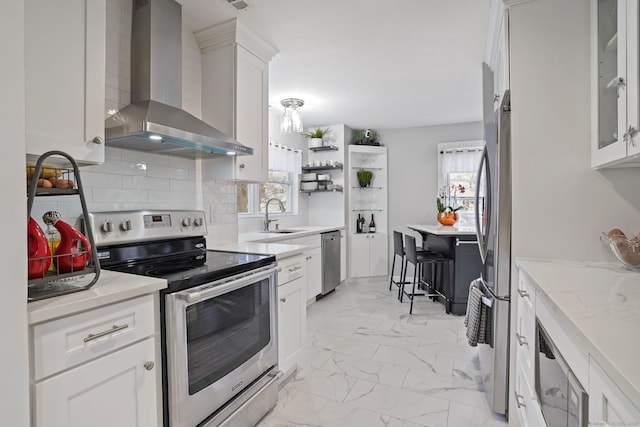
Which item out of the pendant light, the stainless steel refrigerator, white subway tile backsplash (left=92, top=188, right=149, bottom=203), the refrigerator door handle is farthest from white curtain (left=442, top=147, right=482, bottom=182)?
white subway tile backsplash (left=92, top=188, right=149, bottom=203)

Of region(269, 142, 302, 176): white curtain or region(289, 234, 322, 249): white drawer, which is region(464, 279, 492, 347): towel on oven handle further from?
region(269, 142, 302, 176): white curtain

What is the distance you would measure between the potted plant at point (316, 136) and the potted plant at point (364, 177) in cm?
81

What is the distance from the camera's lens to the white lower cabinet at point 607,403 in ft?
1.98

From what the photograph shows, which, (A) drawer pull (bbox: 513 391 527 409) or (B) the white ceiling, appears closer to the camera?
(A) drawer pull (bbox: 513 391 527 409)

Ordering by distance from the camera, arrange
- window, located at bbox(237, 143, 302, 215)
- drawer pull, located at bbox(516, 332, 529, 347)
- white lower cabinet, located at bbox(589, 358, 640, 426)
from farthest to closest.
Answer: window, located at bbox(237, 143, 302, 215), drawer pull, located at bbox(516, 332, 529, 347), white lower cabinet, located at bbox(589, 358, 640, 426)

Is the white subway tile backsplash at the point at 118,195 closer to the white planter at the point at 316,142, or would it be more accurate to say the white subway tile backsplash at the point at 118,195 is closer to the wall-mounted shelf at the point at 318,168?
the wall-mounted shelf at the point at 318,168

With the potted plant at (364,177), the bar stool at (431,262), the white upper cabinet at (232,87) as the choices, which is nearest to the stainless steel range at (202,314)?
the white upper cabinet at (232,87)

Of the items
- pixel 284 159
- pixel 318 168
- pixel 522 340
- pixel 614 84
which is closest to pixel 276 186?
pixel 284 159

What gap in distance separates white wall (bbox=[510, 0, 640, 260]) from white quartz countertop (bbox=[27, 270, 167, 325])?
182 cm

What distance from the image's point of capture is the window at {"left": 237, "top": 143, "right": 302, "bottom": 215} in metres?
4.01

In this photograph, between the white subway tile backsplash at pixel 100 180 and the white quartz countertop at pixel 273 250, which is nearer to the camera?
the white subway tile backsplash at pixel 100 180

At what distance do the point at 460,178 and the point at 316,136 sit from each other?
2356mm

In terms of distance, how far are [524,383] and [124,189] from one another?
7.59 ft

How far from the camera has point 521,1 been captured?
68.4 inches
